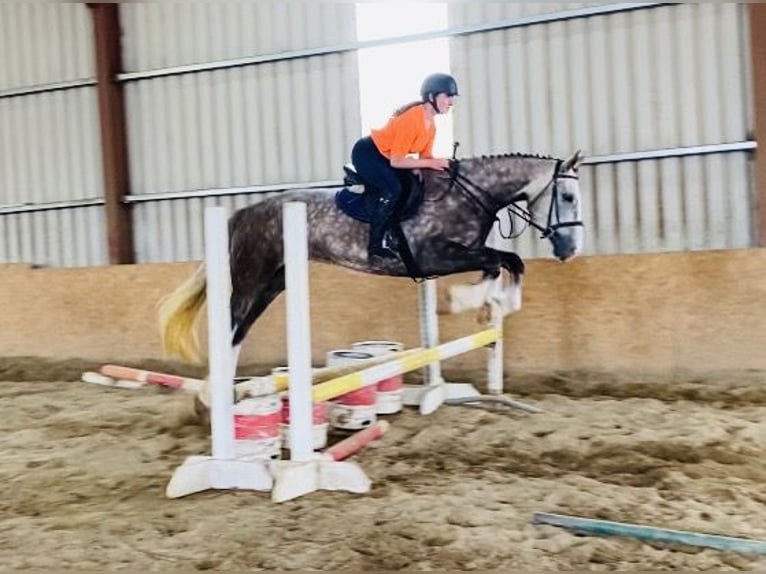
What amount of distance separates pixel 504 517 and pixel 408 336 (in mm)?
2391

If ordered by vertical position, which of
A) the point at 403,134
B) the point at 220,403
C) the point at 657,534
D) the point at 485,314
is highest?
the point at 403,134

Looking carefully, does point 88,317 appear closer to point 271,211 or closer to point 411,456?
point 271,211

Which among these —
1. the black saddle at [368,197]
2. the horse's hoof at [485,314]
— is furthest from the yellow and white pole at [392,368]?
the black saddle at [368,197]

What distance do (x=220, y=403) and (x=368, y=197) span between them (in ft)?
4.36

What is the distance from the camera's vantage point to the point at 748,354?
4070 millimetres

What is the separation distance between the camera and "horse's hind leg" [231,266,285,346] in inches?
162

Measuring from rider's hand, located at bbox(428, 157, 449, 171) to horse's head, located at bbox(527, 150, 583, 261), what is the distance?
0.41 meters

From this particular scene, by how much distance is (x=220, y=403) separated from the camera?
269 cm

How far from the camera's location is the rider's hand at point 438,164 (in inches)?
141

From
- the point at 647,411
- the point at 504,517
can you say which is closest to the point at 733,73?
the point at 647,411

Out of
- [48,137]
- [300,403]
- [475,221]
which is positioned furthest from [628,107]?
[48,137]

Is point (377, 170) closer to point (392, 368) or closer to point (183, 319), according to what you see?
point (392, 368)

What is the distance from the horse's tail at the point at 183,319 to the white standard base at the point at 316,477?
144cm

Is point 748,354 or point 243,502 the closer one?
point 243,502
